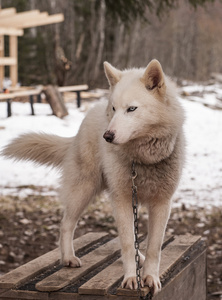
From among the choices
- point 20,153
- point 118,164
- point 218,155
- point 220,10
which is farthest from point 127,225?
point 220,10

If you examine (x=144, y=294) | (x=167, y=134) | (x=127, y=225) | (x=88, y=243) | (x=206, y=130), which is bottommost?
(x=206, y=130)

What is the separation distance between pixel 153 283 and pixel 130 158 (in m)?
0.83

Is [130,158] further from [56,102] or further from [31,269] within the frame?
[56,102]

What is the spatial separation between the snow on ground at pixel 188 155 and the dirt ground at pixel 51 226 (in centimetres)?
38

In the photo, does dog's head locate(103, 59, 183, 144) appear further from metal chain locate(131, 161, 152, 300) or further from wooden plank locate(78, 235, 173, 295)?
wooden plank locate(78, 235, 173, 295)

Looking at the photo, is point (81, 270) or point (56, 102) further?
point (56, 102)

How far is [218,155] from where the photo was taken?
10.9 metres

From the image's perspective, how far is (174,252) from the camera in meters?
4.18

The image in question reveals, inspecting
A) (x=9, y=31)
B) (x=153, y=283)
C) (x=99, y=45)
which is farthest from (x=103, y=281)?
(x=99, y=45)

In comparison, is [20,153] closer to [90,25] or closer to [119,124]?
[119,124]

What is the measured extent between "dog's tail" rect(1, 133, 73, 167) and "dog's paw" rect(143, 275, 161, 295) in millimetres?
1303

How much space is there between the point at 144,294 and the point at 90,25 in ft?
65.2

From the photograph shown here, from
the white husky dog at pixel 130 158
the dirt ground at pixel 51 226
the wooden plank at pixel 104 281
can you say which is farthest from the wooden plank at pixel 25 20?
the wooden plank at pixel 104 281

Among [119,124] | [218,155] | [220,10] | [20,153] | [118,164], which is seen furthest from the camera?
[220,10]
